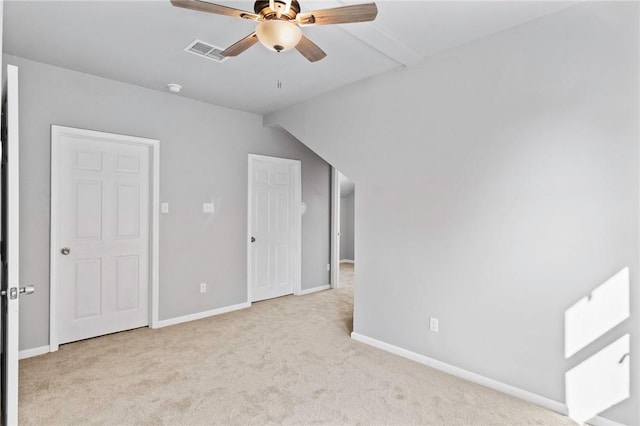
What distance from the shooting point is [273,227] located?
501cm

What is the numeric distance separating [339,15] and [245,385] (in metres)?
2.45

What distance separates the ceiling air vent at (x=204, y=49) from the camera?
2.74 m

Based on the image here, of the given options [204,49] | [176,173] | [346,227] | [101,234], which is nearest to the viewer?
[204,49]

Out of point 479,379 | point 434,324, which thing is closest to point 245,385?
point 434,324

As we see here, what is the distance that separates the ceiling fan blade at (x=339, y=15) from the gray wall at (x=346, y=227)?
734 cm

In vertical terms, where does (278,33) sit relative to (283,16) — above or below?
below

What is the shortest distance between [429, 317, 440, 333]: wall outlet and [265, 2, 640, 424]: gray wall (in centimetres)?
5

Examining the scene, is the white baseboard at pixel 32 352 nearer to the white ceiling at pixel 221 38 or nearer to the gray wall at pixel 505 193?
the white ceiling at pixel 221 38

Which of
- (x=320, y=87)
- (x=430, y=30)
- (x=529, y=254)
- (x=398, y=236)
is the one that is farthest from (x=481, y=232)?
(x=320, y=87)

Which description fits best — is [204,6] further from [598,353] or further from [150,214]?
[598,353]

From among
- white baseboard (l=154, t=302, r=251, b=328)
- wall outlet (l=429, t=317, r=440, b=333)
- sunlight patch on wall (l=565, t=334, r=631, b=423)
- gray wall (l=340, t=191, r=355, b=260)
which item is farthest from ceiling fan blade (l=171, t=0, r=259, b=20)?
gray wall (l=340, t=191, r=355, b=260)

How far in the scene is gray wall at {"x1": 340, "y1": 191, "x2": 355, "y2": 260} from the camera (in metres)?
9.09

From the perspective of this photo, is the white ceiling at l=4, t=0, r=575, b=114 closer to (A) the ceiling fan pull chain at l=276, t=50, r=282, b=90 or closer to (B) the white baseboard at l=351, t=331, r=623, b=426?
(A) the ceiling fan pull chain at l=276, t=50, r=282, b=90

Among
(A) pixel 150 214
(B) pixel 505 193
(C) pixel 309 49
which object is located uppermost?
(C) pixel 309 49
